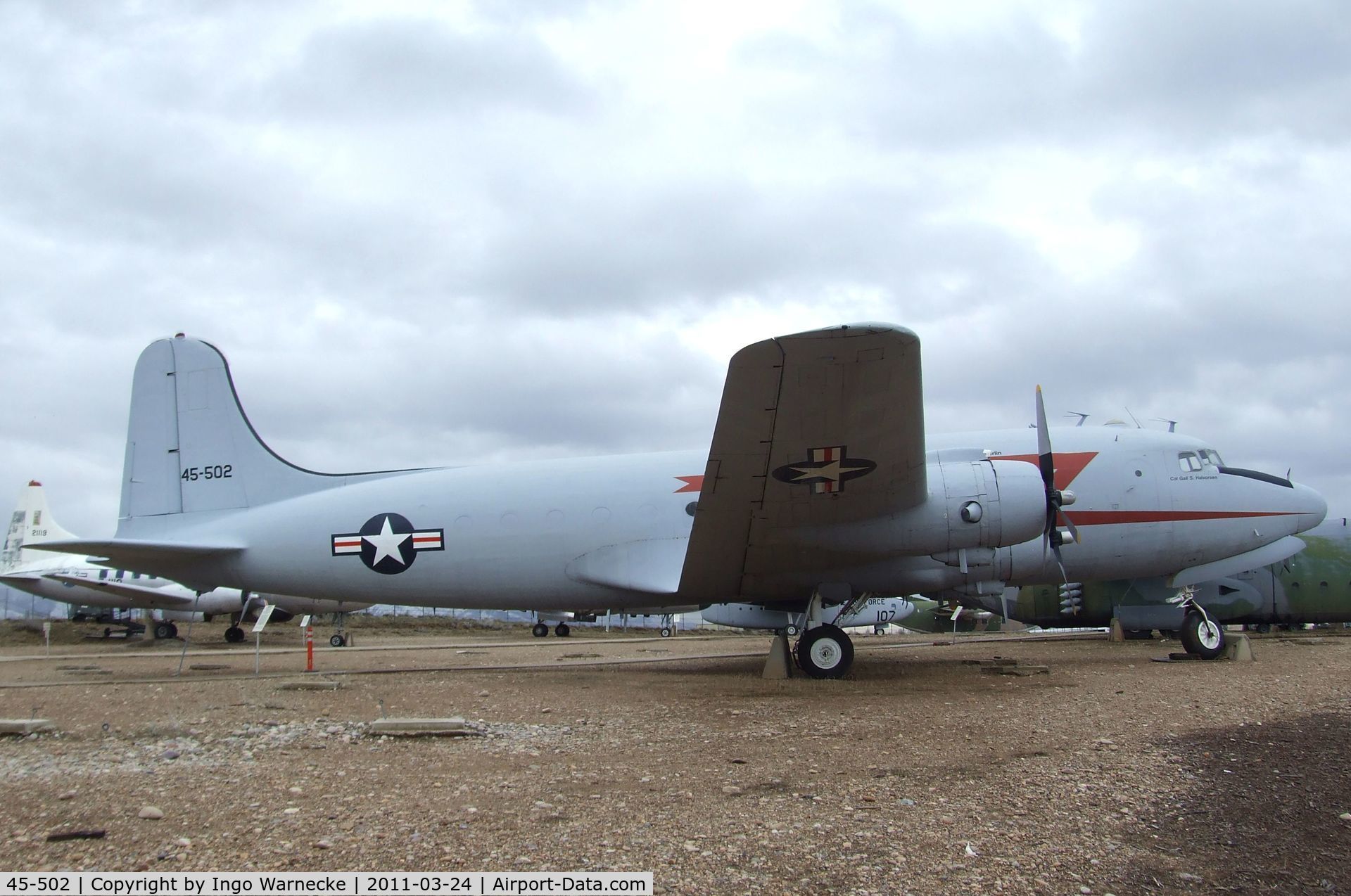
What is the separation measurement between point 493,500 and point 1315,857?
11.5 m

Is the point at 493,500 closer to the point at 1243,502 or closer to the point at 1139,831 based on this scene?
the point at 1139,831

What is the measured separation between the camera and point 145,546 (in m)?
13.5

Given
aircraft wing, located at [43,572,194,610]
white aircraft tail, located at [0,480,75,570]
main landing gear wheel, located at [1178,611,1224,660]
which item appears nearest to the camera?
main landing gear wheel, located at [1178,611,1224,660]

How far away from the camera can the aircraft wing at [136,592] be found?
32406 mm

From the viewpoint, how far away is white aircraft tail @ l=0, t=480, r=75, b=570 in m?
38.3

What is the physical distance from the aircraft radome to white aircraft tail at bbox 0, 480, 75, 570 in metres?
0.03

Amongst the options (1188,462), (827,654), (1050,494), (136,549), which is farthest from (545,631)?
(1050,494)

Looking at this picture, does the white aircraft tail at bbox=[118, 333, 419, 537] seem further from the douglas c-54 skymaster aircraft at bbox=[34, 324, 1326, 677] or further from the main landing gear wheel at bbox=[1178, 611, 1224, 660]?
the main landing gear wheel at bbox=[1178, 611, 1224, 660]

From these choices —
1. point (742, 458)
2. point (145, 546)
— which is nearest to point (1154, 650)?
point (742, 458)

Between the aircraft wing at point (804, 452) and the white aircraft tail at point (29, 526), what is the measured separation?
37845 mm

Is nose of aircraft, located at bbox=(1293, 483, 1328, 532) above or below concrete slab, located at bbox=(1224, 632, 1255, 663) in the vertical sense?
above

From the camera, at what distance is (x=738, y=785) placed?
18.6 ft

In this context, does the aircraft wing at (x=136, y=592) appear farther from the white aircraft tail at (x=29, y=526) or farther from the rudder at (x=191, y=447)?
the rudder at (x=191, y=447)

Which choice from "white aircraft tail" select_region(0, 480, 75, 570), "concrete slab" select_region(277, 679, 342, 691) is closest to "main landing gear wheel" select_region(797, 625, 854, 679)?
"concrete slab" select_region(277, 679, 342, 691)
